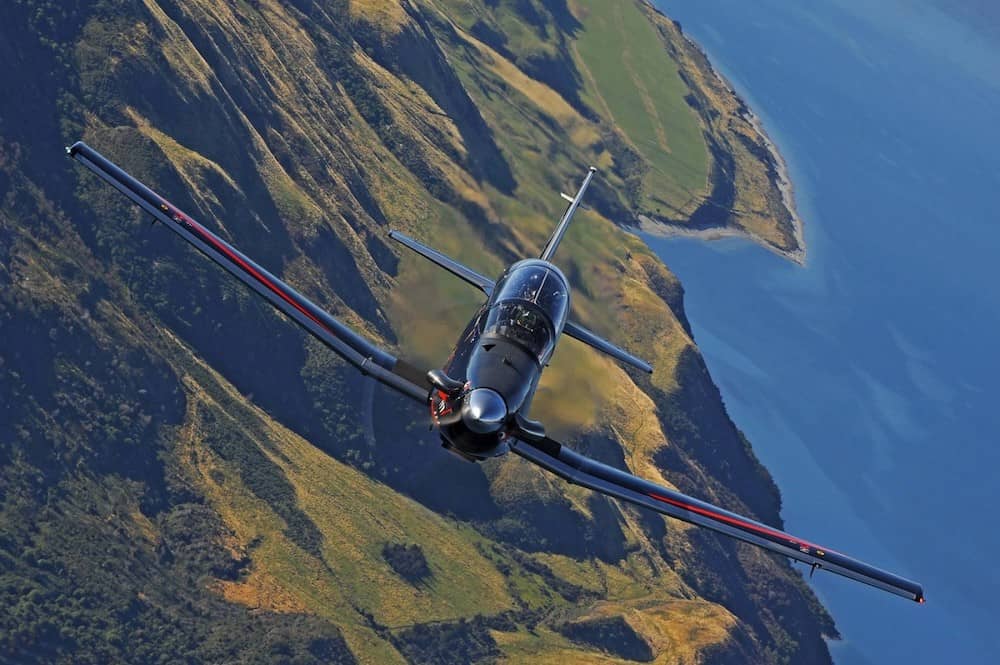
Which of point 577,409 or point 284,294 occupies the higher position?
point 284,294

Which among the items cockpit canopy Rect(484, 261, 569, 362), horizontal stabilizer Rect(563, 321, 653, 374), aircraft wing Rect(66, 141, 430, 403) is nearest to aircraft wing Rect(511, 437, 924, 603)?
cockpit canopy Rect(484, 261, 569, 362)

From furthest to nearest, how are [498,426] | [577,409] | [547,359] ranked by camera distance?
[577,409] → [547,359] → [498,426]

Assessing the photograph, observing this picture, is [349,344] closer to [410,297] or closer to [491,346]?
[491,346]

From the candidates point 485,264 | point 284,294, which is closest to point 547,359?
point 284,294

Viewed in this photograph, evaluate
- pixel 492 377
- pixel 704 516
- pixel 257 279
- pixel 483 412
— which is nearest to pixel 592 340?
pixel 704 516

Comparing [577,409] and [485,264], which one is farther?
[485,264]

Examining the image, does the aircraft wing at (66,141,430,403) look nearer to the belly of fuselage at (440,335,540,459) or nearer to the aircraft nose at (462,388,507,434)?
the belly of fuselage at (440,335,540,459)

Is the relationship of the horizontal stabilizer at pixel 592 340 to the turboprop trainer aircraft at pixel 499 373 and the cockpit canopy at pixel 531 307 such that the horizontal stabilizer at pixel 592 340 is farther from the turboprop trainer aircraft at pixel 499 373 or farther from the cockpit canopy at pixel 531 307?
the cockpit canopy at pixel 531 307
